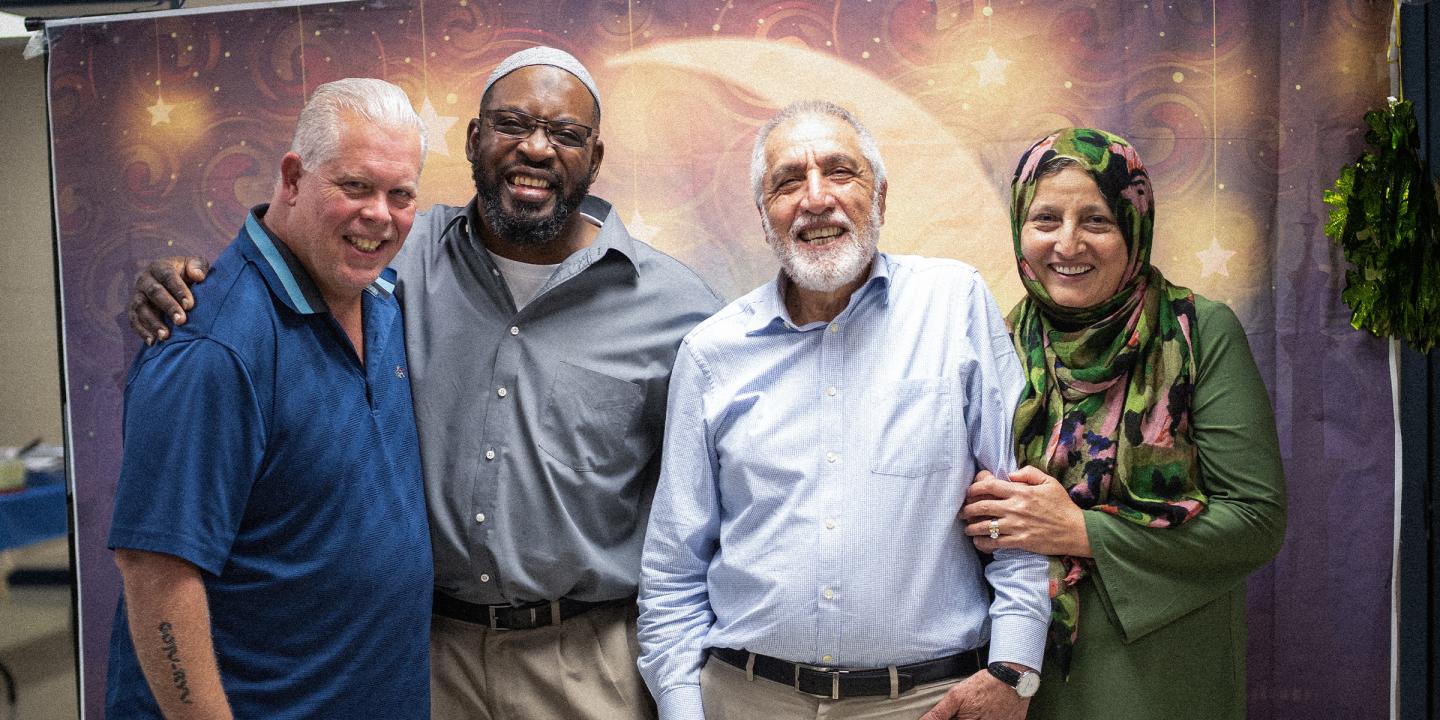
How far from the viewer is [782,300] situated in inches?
91.2

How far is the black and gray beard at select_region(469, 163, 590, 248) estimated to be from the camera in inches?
96.8

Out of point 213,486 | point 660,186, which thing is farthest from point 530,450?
point 660,186

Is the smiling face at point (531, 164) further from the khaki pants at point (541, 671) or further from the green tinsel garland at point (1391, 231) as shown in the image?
the green tinsel garland at point (1391, 231)

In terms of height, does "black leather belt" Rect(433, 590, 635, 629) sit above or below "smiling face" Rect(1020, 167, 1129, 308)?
below

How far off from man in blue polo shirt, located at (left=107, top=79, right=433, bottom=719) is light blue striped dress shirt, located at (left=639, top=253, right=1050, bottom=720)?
581 millimetres

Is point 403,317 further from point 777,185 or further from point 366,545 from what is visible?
point 777,185

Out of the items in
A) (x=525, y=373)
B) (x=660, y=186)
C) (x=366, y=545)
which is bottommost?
(x=366, y=545)

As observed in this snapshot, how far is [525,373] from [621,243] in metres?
0.39

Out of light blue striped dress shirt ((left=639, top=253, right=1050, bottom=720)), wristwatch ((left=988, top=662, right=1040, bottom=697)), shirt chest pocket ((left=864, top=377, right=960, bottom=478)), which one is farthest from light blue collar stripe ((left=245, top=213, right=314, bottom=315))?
wristwatch ((left=988, top=662, right=1040, bottom=697))

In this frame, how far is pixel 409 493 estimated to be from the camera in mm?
2170

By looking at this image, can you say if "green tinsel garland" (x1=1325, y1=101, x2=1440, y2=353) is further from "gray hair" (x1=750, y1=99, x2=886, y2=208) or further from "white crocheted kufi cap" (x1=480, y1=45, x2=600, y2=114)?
"white crocheted kufi cap" (x1=480, y1=45, x2=600, y2=114)

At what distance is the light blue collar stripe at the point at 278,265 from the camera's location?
192cm

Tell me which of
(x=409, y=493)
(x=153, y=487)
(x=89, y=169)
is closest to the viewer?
(x=153, y=487)

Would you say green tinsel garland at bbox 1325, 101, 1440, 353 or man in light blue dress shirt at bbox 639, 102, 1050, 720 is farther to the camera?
green tinsel garland at bbox 1325, 101, 1440, 353
